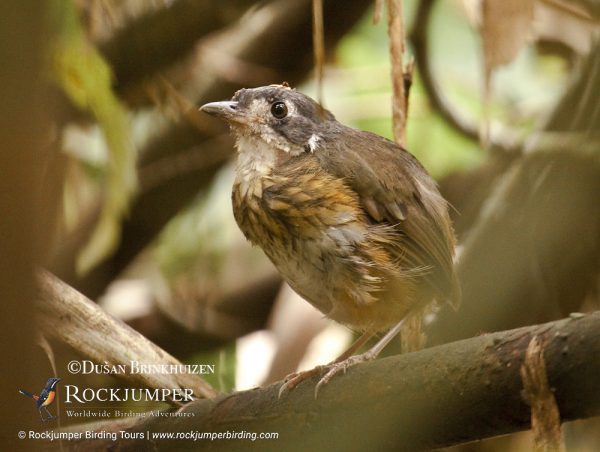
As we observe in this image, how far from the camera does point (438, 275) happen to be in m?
2.50

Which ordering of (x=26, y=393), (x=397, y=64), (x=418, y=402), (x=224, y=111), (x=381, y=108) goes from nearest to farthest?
(x=26, y=393), (x=418, y=402), (x=397, y=64), (x=224, y=111), (x=381, y=108)

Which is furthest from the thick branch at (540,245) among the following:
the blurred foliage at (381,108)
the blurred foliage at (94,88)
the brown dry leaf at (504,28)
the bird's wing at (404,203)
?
the blurred foliage at (94,88)

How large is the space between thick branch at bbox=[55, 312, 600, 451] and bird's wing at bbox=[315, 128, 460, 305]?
0.54m

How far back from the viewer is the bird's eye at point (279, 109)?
2.71 meters

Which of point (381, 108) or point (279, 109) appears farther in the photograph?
point (381, 108)

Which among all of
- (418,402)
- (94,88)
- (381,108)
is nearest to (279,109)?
(94,88)

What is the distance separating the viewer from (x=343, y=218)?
2430 mm

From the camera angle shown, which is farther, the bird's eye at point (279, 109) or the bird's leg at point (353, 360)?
the bird's eye at point (279, 109)

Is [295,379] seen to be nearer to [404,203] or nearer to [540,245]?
[404,203]

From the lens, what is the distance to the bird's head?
2668 millimetres

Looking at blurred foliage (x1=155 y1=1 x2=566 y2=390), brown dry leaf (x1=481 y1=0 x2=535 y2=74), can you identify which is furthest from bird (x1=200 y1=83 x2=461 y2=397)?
blurred foliage (x1=155 y1=1 x2=566 y2=390)

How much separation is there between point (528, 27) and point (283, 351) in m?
1.50

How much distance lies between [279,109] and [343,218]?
0.47m

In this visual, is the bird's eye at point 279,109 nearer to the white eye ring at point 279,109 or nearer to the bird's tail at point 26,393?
the white eye ring at point 279,109
